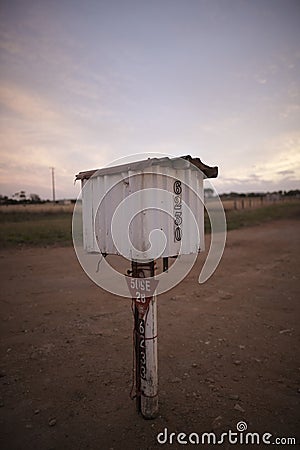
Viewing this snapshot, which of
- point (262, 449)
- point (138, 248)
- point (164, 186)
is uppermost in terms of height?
point (164, 186)

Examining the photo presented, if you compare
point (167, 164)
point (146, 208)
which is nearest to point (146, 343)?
point (146, 208)

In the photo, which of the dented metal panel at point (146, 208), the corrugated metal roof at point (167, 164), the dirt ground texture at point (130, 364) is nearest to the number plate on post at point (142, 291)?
the dented metal panel at point (146, 208)

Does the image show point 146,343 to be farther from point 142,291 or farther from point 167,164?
point 167,164

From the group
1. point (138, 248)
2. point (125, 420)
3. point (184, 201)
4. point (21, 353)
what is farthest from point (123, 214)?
point (21, 353)

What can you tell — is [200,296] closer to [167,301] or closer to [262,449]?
[167,301]

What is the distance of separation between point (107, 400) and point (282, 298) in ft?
14.1

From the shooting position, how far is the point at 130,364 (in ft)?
12.5

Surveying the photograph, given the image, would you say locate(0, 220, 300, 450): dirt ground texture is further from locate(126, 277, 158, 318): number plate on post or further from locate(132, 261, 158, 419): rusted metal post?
locate(126, 277, 158, 318): number plate on post

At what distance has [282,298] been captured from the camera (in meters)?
6.19

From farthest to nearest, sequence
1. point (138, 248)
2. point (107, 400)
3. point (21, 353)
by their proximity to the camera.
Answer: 1. point (21, 353)
2. point (107, 400)
3. point (138, 248)

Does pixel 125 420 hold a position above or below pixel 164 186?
below

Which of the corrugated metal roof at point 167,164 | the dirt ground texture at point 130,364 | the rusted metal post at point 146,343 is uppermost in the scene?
the corrugated metal roof at point 167,164

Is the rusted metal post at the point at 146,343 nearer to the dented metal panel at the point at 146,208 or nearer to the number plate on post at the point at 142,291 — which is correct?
the number plate on post at the point at 142,291

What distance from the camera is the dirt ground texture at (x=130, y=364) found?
2750mm
